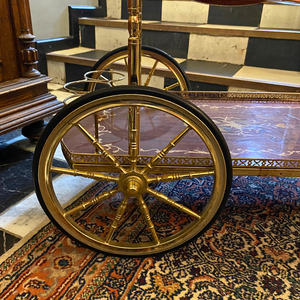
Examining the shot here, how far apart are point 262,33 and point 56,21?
5.12ft

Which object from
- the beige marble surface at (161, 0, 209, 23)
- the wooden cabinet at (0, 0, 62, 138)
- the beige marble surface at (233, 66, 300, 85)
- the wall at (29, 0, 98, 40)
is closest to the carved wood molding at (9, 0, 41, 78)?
the wooden cabinet at (0, 0, 62, 138)

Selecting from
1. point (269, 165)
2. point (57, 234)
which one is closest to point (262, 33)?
point (269, 165)

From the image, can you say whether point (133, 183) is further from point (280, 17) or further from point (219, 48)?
point (280, 17)

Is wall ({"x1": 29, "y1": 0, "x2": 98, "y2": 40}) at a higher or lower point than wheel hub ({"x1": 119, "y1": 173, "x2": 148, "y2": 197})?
higher

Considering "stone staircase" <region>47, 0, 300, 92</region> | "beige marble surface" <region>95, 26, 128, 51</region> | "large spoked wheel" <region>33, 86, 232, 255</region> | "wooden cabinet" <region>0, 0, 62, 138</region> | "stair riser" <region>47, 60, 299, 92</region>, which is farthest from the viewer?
"beige marble surface" <region>95, 26, 128, 51</region>

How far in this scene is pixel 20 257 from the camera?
34.3 inches

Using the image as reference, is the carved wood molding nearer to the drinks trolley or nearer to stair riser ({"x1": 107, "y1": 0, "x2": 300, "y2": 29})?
the drinks trolley

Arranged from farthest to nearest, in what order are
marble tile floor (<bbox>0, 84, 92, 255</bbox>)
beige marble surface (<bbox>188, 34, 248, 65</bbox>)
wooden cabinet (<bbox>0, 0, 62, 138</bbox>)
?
beige marble surface (<bbox>188, 34, 248, 65</bbox>), wooden cabinet (<bbox>0, 0, 62, 138</bbox>), marble tile floor (<bbox>0, 84, 92, 255</bbox>)

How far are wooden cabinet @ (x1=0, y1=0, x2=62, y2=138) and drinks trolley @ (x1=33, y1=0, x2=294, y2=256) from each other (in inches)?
13.7

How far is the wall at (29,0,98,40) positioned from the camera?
7.35ft

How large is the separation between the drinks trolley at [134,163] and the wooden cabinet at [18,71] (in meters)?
0.35

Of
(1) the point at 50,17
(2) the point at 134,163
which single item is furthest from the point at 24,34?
(1) the point at 50,17

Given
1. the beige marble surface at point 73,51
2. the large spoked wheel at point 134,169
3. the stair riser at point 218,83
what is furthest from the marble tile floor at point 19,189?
the beige marble surface at point 73,51

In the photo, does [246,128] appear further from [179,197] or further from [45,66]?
[45,66]
